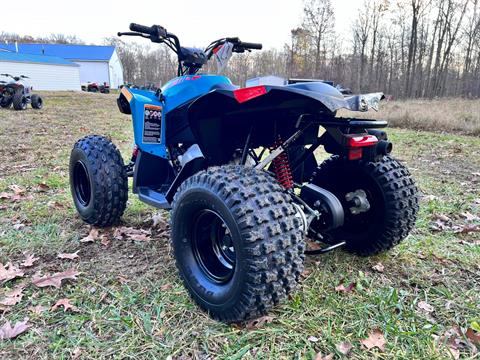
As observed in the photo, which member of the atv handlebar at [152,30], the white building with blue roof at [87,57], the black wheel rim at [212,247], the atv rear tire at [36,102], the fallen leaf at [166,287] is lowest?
the fallen leaf at [166,287]

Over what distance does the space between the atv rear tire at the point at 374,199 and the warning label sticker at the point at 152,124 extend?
131cm

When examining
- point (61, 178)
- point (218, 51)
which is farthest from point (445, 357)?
point (61, 178)

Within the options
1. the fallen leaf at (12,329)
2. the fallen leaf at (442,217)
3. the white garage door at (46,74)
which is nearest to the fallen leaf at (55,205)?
the fallen leaf at (12,329)

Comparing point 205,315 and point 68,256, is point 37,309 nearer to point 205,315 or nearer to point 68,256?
point 68,256

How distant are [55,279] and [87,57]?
55.3 metres

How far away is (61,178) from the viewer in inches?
197

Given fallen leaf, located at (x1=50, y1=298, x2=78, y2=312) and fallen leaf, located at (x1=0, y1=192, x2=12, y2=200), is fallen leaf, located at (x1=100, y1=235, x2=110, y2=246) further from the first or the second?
fallen leaf, located at (x1=0, y1=192, x2=12, y2=200)

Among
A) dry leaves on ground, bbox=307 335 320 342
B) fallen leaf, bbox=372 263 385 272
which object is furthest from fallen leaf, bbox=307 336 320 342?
fallen leaf, bbox=372 263 385 272

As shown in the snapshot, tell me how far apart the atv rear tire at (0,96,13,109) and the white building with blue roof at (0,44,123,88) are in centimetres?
3774

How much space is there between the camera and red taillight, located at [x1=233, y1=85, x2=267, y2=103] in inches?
69.6

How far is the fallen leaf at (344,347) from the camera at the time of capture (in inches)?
69.7

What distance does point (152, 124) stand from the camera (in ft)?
9.61

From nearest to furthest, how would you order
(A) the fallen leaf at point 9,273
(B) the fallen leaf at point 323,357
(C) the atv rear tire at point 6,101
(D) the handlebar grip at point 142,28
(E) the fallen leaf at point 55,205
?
1. (B) the fallen leaf at point 323,357
2. (A) the fallen leaf at point 9,273
3. (D) the handlebar grip at point 142,28
4. (E) the fallen leaf at point 55,205
5. (C) the atv rear tire at point 6,101

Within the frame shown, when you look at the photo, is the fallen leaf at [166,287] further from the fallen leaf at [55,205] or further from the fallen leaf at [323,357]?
the fallen leaf at [55,205]
